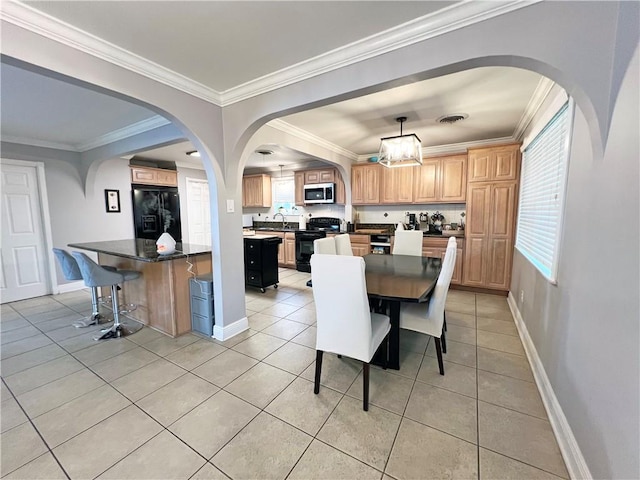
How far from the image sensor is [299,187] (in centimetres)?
601

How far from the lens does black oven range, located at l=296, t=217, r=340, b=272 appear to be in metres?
5.48

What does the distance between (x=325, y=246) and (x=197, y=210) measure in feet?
15.4

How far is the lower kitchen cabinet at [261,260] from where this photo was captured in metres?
4.30

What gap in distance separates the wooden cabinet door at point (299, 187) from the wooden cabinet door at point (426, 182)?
2.43 meters

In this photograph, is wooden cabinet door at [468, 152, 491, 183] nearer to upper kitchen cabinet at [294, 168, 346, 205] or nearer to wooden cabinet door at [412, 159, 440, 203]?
wooden cabinet door at [412, 159, 440, 203]

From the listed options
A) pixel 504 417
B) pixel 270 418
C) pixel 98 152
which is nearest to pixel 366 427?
pixel 270 418

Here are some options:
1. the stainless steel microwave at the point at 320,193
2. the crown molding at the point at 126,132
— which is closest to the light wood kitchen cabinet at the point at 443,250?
the stainless steel microwave at the point at 320,193

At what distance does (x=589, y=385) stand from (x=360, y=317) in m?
1.12

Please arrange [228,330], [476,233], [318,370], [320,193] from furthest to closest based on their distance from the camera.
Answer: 1. [320,193]
2. [476,233]
3. [228,330]
4. [318,370]

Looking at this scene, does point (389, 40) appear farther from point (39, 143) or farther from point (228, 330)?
point (39, 143)

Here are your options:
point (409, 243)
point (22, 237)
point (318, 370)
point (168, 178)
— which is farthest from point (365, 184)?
point (22, 237)

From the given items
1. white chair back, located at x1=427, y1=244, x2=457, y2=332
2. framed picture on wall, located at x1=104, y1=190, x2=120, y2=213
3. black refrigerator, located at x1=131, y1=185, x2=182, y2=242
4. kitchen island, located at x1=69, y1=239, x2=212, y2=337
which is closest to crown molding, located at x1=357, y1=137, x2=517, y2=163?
white chair back, located at x1=427, y1=244, x2=457, y2=332

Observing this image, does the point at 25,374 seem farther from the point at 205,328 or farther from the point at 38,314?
the point at 38,314

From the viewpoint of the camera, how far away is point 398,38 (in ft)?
5.46
